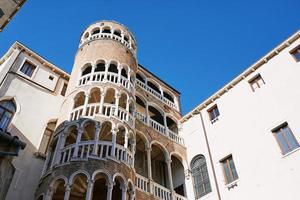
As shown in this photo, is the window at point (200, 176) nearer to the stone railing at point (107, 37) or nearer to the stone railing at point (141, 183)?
the stone railing at point (141, 183)

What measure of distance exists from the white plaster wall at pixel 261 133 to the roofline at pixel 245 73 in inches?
10.4

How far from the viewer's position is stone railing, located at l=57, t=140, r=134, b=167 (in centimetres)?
1203

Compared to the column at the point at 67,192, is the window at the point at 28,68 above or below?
above

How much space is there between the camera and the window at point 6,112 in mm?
→ 14605

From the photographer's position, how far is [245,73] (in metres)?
17.6

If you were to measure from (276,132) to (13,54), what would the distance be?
53.2ft

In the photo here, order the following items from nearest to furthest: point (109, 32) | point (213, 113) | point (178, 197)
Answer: point (178, 197), point (213, 113), point (109, 32)

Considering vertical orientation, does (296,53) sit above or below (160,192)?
above

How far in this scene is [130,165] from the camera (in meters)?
13.2

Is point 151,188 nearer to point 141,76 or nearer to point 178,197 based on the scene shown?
point 178,197

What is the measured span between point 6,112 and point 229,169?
12570 mm

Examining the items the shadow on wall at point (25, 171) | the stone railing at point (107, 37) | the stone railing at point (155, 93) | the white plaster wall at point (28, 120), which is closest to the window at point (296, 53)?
the stone railing at point (155, 93)

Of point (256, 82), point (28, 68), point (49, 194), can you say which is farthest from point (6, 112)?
point (256, 82)

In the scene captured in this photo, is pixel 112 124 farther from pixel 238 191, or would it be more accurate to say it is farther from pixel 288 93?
pixel 288 93
